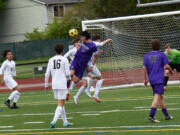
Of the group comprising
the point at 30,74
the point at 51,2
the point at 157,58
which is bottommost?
the point at 30,74

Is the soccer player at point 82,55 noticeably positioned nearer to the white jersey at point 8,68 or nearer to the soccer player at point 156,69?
the soccer player at point 156,69

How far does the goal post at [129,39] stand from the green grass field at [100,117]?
3303 mm

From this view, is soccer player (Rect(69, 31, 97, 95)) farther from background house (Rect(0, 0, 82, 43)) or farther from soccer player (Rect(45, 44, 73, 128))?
background house (Rect(0, 0, 82, 43))

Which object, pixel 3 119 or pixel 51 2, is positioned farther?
pixel 51 2

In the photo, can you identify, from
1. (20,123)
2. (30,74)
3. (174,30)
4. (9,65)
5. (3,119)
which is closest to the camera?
(20,123)

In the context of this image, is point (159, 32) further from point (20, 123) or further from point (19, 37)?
point (19, 37)

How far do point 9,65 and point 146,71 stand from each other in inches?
236

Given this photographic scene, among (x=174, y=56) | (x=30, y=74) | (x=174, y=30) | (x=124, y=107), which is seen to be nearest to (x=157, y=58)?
(x=124, y=107)

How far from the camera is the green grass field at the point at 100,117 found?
33.5ft

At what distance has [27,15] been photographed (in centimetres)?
5656

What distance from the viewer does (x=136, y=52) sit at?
821 inches

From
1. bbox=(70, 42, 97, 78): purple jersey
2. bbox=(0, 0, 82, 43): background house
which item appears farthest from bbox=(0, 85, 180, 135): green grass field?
bbox=(0, 0, 82, 43): background house

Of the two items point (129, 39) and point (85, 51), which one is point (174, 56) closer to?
point (129, 39)

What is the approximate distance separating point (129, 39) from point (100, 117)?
905 centimetres
